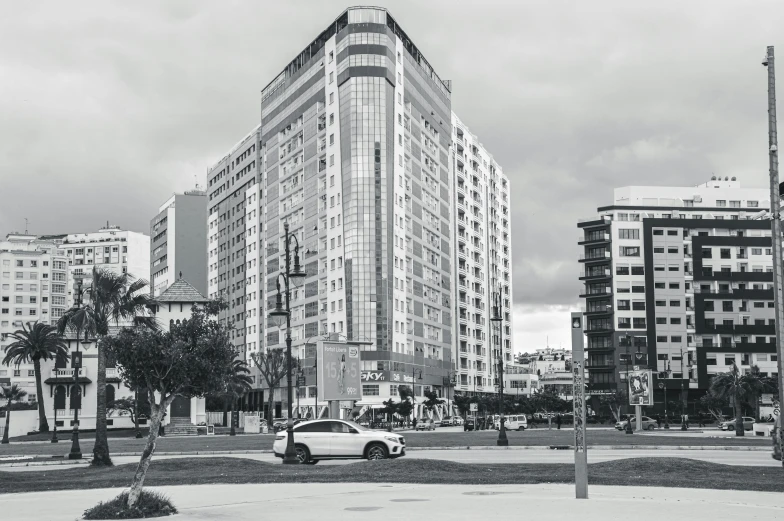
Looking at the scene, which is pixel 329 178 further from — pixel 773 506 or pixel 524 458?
pixel 773 506

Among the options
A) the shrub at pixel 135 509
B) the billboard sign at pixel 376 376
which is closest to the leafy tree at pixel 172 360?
the shrub at pixel 135 509

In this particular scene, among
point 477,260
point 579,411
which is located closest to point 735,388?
point 579,411

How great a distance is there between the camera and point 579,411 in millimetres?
17312

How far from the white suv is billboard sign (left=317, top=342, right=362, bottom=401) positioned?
1464cm

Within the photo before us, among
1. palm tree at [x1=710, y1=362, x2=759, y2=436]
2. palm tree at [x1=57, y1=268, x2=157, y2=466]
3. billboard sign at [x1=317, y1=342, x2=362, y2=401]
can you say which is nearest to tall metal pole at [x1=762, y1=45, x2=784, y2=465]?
palm tree at [x1=57, y1=268, x2=157, y2=466]

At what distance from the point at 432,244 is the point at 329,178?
22.2 metres

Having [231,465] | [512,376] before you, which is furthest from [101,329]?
[512,376]

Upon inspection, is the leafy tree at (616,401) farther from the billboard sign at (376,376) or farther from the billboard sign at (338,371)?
the billboard sign at (338,371)

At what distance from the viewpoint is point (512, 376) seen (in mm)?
196250

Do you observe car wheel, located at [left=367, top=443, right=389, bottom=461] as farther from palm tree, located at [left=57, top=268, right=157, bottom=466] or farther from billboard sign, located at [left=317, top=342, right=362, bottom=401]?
billboard sign, located at [left=317, top=342, right=362, bottom=401]

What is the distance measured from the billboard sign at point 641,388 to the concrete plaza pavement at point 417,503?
43978mm

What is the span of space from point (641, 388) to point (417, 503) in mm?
49310

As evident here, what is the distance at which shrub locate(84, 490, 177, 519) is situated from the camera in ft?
49.2

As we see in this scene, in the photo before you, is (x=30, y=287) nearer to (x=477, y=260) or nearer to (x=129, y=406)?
(x=477, y=260)
